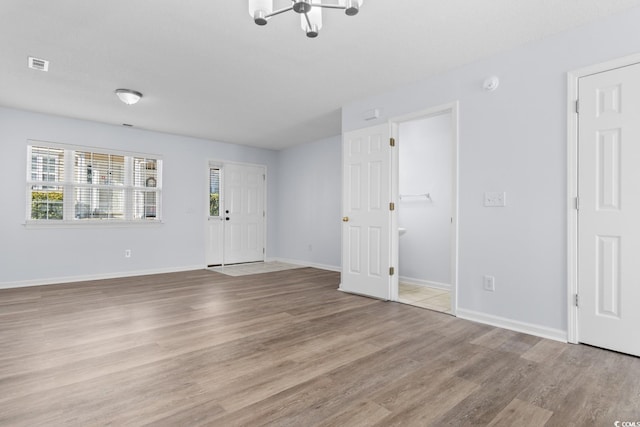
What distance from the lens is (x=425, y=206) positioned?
5082 millimetres

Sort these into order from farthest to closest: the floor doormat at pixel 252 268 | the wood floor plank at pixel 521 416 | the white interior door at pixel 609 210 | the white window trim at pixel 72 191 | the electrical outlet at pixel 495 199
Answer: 1. the floor doormat at pixel 252 268
2. the white window trim at pixel 72 191
3. the electrical outlet at pixel 495 199
4. the white interior door at pixel 609 210
5. the wood floor plank at pixel 521 416

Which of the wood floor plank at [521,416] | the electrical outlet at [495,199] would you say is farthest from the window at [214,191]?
the wood floor plank at [521,416]

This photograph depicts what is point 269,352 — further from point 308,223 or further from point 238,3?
point 308,223

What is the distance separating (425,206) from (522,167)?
7.14ft

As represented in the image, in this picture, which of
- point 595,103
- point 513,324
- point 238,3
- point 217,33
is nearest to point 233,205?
point 217,33

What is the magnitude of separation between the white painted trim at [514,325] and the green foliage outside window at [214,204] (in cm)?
505

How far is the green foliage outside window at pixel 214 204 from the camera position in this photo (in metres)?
6.79

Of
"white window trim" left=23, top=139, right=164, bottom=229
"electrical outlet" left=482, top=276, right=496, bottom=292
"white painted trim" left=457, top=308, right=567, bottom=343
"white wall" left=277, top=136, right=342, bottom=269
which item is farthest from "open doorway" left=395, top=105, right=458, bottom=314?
"white window trim" left=23, top=139, right=164, bottom=229

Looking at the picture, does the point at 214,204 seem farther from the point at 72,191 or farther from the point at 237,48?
the point at 237,48

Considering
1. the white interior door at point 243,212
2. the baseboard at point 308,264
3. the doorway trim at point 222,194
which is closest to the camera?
the baseboard at point 308,264

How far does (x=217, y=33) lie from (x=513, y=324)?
11.5 feet

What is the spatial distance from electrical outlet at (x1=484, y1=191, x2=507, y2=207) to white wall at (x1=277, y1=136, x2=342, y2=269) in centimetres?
334

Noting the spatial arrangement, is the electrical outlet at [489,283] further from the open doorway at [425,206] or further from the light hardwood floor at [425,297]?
the open doorway at [425,206]

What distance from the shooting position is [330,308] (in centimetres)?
369
